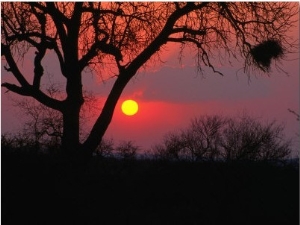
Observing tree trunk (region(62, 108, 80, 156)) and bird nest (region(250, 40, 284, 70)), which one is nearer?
bird nest (region(250, 40, 284, 70))

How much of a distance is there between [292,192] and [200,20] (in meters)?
3.68

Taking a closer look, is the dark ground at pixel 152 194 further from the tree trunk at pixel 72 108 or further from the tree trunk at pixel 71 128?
the tree trunk at pixel 72 108

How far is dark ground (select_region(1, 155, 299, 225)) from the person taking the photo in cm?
656

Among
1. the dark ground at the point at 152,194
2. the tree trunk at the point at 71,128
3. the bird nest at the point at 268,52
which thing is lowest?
the dark ground at the point at 152,194

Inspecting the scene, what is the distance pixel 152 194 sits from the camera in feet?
33.6

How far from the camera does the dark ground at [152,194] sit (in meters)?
6.56

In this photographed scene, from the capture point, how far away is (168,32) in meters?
A: 10.6

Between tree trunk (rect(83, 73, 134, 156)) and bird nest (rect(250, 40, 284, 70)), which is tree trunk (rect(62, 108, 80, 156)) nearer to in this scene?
tree trunk (rect(83, 73, 134, 156))

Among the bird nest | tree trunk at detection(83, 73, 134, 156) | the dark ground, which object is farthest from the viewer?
tree trunk at detection(83, 73, 134, 156)

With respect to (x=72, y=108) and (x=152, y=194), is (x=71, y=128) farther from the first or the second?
(x=152, y=194)

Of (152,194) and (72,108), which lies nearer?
(152,194)

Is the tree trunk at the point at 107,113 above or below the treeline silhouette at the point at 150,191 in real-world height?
above

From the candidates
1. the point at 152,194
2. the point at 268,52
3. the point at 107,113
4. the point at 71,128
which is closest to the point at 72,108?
the point at 71,128

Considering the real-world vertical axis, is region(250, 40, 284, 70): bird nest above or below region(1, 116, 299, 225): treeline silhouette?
above
